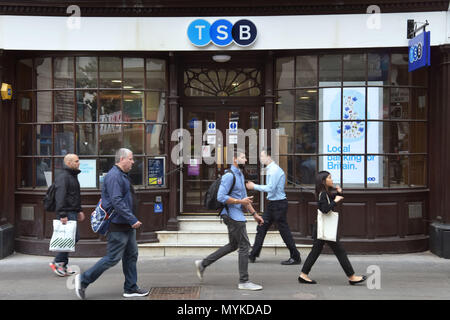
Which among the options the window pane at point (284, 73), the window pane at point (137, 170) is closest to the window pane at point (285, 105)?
the window pane at point (284, 73)

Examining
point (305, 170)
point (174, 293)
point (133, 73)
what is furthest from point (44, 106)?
point (305, 170)

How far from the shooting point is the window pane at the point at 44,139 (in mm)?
9711

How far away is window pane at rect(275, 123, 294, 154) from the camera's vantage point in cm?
984

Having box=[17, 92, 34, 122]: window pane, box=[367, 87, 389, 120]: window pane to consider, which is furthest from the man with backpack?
box=[17, 92, 34, 122]: window pane

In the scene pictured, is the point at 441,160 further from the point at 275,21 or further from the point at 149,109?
the point at 149,109

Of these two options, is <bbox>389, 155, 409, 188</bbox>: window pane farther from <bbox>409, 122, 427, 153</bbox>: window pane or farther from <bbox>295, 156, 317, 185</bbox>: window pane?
<bbox>295, 156, 317, 185</bbox>: window pane

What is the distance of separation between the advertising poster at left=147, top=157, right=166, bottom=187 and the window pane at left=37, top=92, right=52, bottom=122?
2148mm

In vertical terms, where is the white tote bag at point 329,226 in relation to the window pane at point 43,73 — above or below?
below

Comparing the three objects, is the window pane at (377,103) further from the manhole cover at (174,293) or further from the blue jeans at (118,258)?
the blue jeans at (118,258)

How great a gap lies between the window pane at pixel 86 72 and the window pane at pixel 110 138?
0.85 m

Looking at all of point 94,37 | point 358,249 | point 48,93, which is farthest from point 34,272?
point 358,249

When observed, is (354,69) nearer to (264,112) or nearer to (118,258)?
(264,112)

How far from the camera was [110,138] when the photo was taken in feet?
31.7
